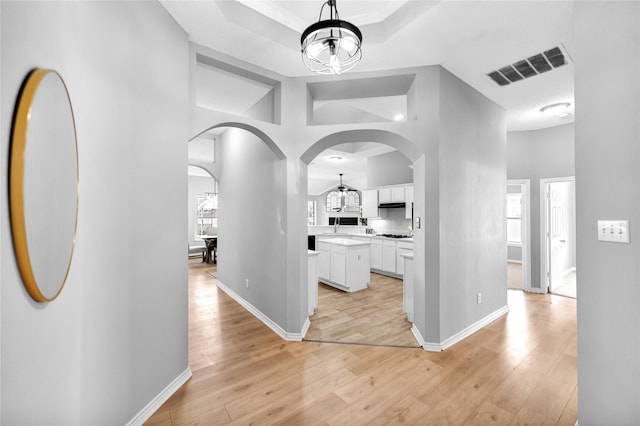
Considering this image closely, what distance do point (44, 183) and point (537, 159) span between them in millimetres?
6358

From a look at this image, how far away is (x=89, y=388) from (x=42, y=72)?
1.51 metres

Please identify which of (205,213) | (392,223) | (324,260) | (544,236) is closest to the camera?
(544,236)

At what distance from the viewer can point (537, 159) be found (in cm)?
489

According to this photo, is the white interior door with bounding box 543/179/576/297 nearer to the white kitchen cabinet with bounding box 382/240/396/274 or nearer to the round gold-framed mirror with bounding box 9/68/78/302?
the white kitchen cabinet with bounding box 382/240/396/274

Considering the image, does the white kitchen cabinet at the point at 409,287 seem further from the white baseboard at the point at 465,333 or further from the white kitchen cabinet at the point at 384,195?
the white kitchen cabinet at the point at 384,195

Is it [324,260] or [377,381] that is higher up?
[324,260]

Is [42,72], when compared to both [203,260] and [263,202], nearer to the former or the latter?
[263,202]

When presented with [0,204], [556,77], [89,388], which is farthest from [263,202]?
[556,77]

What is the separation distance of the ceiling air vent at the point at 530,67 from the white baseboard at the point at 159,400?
4.27 m

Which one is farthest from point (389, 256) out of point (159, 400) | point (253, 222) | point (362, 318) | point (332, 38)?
point (332, 38)

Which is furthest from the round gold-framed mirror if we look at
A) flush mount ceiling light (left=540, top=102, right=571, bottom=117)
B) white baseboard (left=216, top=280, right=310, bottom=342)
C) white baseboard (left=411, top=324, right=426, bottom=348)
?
flush mount ceiling light (left=540, top=102, right=571, bottom=117)

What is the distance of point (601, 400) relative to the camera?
1.54 meters

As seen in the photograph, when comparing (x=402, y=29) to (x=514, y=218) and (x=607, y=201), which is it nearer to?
(x=607, y=201)

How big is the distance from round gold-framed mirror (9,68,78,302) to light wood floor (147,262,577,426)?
1416mm
